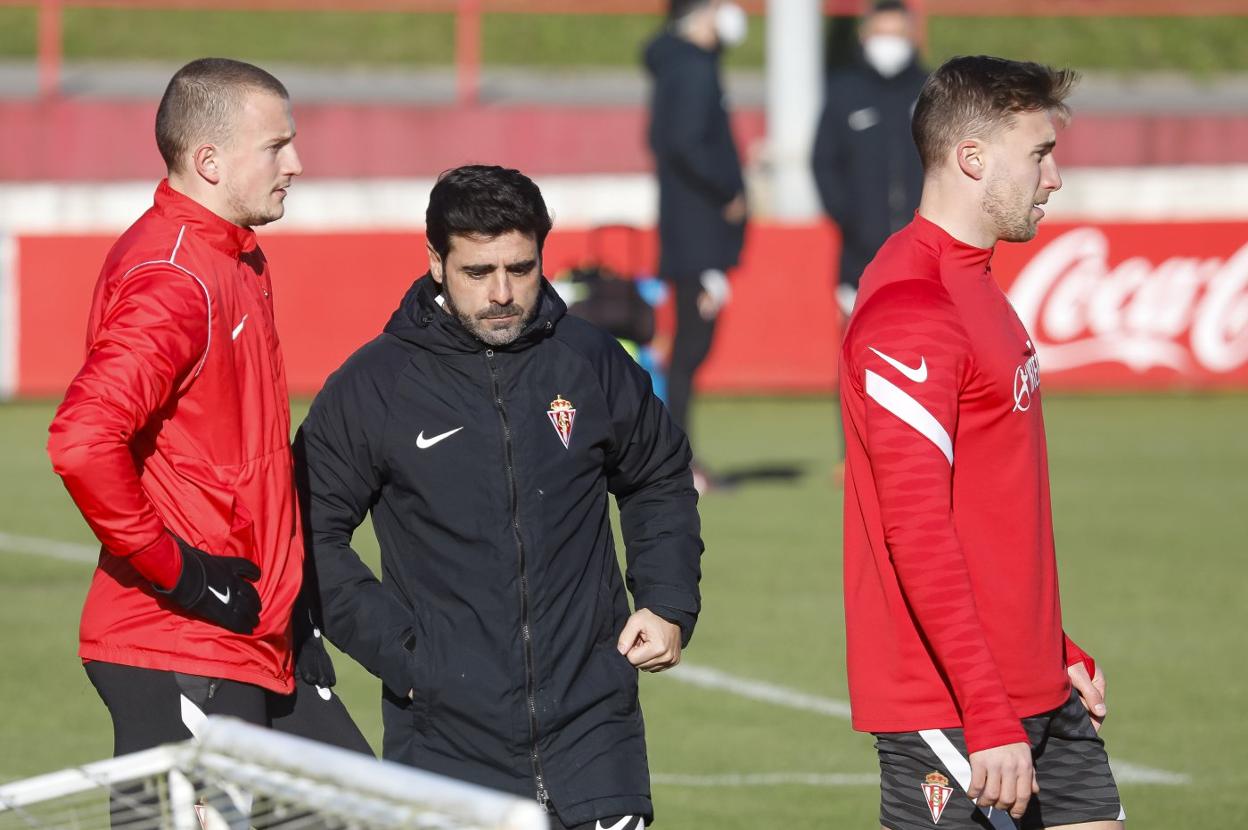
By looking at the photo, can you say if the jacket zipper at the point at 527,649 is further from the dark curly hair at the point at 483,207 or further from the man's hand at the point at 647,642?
the dark curly hair at the point at 483,207

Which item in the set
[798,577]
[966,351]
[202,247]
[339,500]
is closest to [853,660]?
[966,351]

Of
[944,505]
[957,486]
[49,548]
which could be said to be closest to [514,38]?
[49,548]

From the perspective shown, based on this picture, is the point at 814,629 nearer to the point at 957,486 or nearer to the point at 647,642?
the point at 647,642

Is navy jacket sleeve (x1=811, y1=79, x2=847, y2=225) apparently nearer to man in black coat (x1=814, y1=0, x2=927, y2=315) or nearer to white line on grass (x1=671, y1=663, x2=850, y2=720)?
man in black coat (x1=814, y1=0, x2=927, y2=315)

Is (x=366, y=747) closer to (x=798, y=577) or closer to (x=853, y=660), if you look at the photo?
(x=853, y=660)

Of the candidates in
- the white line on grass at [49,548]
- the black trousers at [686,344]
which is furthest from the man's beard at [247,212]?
the black trousers at [686,344]

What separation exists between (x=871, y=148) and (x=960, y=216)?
26.3 feet

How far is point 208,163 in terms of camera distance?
446 cm

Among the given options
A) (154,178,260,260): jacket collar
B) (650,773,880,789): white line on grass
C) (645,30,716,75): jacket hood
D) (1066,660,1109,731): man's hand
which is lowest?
(650,773,880,789): white line on grass

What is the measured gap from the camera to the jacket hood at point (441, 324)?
4.34 metres

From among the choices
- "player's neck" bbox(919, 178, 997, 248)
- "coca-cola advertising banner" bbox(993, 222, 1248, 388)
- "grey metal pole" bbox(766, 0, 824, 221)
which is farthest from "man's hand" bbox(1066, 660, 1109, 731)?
"grey metal pole" bbox(766, 0, 824, 221)

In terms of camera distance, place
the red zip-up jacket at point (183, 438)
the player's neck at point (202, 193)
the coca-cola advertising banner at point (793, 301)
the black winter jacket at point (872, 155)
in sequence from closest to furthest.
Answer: the red zip-up jacket at point (183, 438), the player's neck at point (202, 193), the black winter jacket at point (872, 155), the coca-cola advertising banner at point (793, 301)

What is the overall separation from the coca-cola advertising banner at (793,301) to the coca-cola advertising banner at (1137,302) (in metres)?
0.01

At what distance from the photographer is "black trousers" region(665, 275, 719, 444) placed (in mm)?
12336
